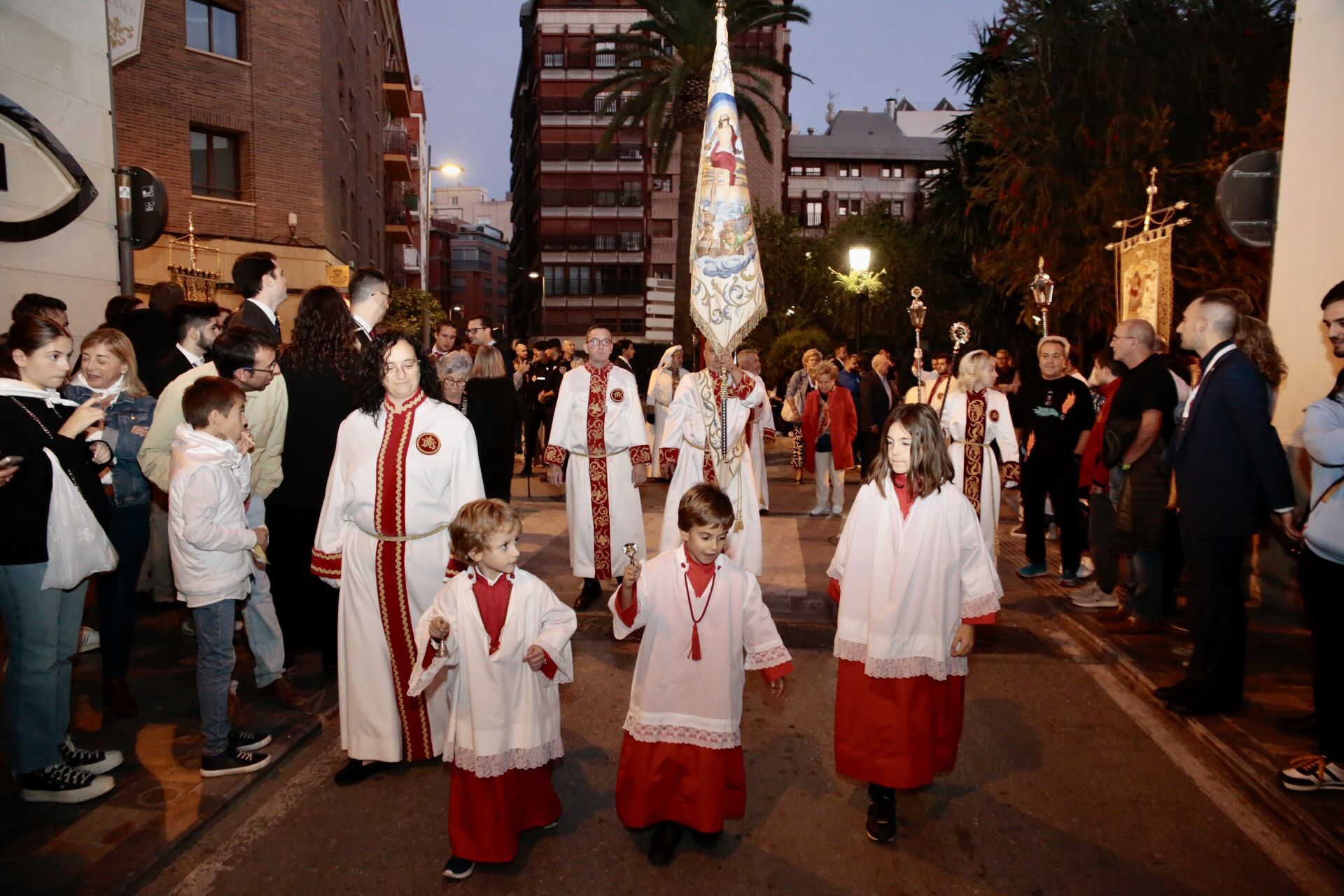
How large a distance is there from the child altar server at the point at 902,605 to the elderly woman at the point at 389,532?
5.79 feet

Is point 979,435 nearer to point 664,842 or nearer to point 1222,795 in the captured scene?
point 1222,795

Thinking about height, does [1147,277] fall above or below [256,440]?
above

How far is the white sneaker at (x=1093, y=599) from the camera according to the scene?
7.38 meters

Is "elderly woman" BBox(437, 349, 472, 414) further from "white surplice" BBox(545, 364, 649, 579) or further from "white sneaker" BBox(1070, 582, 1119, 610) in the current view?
"white sneaker" BBox(1070, 582, 1119, 610)

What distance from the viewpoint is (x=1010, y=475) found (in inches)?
279

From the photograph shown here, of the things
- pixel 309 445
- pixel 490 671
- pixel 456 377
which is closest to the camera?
pixel 490 671

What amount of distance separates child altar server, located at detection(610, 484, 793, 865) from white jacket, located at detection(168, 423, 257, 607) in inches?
73.4

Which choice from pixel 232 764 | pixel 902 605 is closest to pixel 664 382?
pixel 232 764

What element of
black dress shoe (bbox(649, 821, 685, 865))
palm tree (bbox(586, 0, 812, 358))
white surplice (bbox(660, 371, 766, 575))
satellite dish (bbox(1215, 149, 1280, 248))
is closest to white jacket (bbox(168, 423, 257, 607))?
black dress shoe (bbox(649, 821, 685, 865))

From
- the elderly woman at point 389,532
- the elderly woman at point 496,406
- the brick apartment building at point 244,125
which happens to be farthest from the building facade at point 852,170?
the elderly woman at point 389,532

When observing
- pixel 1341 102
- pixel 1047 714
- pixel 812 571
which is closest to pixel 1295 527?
pixel 1047 714

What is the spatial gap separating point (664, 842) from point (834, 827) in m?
0.78

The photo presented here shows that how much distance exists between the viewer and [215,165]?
19.5 metres

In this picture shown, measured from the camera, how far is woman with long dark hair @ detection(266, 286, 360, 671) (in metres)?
5.28
